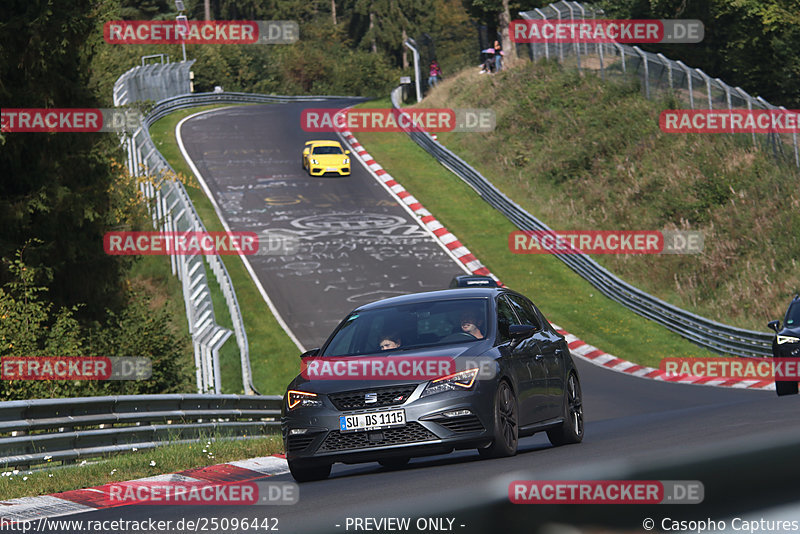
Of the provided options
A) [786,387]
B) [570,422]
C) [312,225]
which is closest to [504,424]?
[570,422]

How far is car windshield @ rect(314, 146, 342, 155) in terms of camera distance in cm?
4866

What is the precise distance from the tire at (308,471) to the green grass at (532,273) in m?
19.8

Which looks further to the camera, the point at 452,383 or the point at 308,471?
the point at 308,471

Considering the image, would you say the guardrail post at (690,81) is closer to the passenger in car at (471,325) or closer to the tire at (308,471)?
the passenger in car at (471,325)

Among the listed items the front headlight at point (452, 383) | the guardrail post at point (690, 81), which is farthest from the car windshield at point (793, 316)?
the guardrail post at point (690, 81)

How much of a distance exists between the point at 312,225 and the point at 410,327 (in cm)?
3081

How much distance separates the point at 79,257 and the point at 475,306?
52.5 ft

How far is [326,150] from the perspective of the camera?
48875 mm

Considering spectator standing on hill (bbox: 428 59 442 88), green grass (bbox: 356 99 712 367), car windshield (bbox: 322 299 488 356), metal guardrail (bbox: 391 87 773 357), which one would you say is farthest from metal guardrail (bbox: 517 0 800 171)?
car windshield (bbox: 322 299 488 356)

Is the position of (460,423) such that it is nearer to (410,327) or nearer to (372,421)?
(372,421)

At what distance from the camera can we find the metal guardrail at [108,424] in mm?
11578

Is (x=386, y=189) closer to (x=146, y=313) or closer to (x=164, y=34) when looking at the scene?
(x=146, y=313)

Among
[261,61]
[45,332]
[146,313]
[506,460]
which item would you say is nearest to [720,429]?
[506,460]

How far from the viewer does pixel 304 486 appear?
30.5ft
